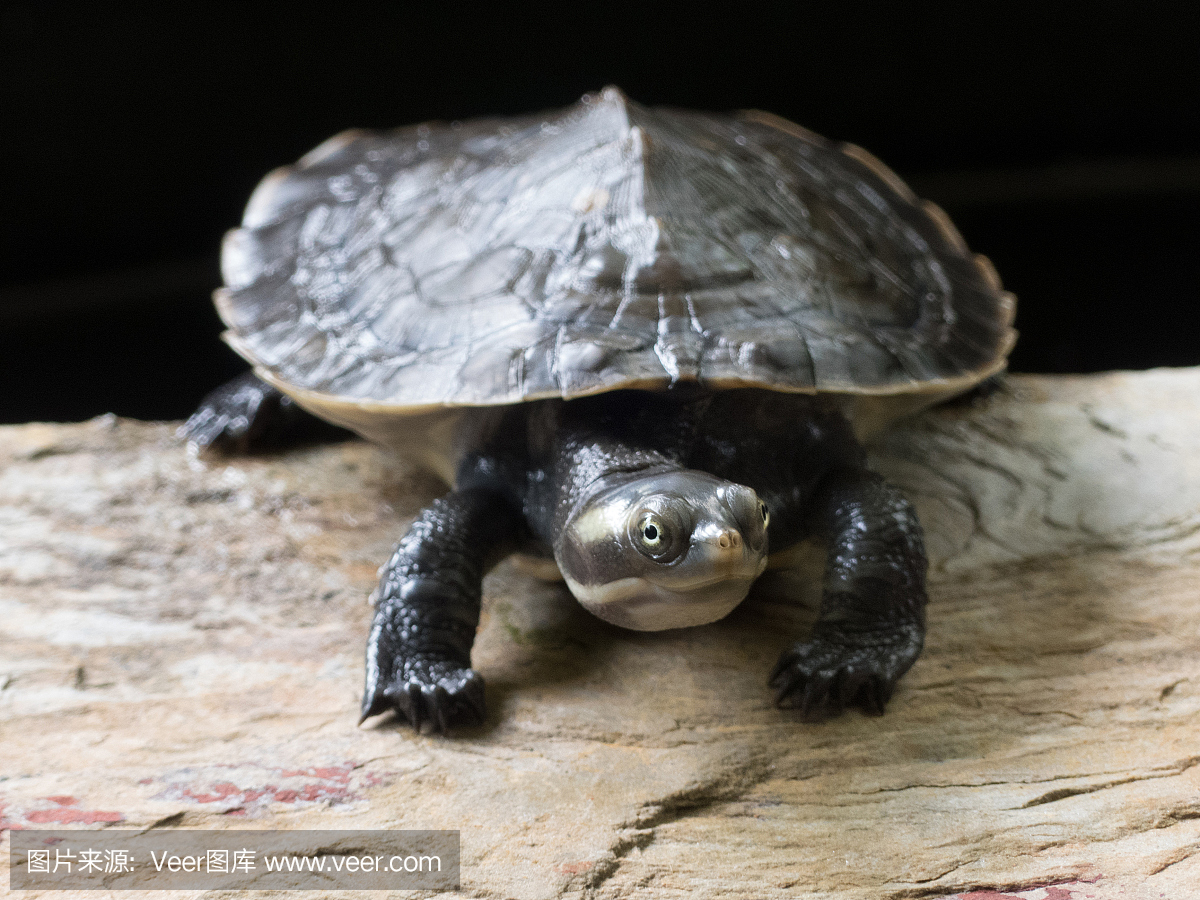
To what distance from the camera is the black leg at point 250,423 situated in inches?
141

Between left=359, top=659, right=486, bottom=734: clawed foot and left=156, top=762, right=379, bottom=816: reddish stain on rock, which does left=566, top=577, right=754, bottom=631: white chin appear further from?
left=156, top=762, right=379, bottom=816: reddish stain on rock

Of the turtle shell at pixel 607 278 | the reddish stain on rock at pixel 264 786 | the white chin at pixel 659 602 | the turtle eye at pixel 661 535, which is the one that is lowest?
the reddish stain on rock at pixel 264 786

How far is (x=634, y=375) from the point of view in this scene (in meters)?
2.40

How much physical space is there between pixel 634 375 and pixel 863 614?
788 mm

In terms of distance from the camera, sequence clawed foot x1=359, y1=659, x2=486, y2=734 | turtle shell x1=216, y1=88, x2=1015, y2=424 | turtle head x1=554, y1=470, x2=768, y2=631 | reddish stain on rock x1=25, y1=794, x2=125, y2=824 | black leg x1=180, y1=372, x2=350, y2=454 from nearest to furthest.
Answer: turtle head x1=554, y1=470, x2=768, y2=631, reddish stain on rock x1=25, y1=794, x2=125, y2=824, clawed foot x1=359, y1=659, x2=486, y2=734, turtle shell x1=216, y1=88, x2=1015, y2=424, black leg x1=180, y1=372, x2=350, y2=454

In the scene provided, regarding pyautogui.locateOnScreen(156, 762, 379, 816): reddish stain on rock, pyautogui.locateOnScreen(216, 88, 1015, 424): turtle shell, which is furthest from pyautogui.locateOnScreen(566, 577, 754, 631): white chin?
pyautogui.locateOnScreen(156, 762, 379, 816): reddish stain on rock

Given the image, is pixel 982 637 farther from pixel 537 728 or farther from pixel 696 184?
pixel 696 184

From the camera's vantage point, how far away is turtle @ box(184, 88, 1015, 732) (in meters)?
2.35

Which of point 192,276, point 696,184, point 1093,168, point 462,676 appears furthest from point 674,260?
point 1093,168

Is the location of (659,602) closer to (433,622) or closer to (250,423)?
(433,622)

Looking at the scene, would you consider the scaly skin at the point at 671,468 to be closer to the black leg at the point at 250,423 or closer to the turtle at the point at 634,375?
the turtle at the point at 634,375

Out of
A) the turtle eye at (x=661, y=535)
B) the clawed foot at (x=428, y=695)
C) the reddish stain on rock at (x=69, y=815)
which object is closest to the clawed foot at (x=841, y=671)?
the turtle eye at (x=661, y=535)

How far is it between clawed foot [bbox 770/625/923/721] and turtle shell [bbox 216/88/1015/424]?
607 mm

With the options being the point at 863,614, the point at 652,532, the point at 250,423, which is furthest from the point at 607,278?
the point at 250,423
